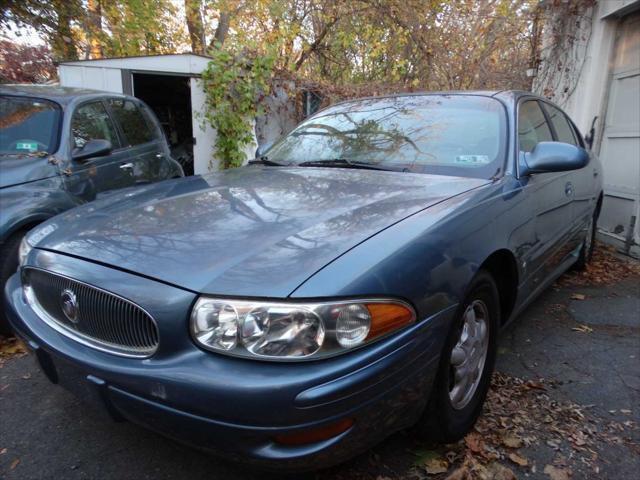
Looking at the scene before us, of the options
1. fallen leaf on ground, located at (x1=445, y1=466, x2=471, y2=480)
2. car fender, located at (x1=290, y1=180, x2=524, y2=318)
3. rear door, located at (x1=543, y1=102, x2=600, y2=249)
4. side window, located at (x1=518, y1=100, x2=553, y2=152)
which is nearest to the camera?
car fender, located at (x1=290, y1=180, x2=524, y2=318)

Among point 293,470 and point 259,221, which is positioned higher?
point 259,221

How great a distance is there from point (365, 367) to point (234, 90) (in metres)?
7.04

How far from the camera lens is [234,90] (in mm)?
7684

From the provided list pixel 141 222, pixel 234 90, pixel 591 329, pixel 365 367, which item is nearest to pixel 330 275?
pixel 365 367

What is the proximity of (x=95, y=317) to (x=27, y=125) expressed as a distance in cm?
258

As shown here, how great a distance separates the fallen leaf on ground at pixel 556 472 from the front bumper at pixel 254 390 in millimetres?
737

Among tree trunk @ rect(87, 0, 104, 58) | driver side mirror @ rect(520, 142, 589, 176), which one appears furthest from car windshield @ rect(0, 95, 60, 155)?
tree trunk @ rect(87, 0, 104, 58)

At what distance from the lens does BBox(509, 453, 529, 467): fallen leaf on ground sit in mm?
1978

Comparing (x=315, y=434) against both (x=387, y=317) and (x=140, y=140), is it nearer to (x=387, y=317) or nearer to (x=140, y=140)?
(x=387, y=317)

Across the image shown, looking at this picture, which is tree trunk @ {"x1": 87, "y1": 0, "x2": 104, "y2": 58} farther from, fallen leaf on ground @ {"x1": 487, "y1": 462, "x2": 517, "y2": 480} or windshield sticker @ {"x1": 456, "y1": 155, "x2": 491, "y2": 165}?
fallen leaf on ground @ {"x1": 487, "y1": 462, "x2": 517, "y2": 480}

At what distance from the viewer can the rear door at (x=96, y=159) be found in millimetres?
3584

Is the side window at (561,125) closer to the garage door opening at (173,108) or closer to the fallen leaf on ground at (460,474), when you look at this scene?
the fallen leaf on ground at (460,474)

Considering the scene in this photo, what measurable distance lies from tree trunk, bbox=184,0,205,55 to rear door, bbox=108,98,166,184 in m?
10.4

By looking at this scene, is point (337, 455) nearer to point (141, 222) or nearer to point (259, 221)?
point (259, 221)
